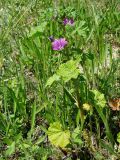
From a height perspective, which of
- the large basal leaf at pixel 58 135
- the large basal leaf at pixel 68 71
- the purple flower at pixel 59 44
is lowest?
the large basal leaf at pixel 58 135

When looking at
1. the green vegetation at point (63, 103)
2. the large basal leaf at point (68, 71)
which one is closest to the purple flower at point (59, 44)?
the green vegetation at point (63, 103)

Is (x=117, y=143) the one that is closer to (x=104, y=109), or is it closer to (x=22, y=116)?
(x=104, y=109)

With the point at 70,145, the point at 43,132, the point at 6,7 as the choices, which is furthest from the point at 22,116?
the point at 6,7

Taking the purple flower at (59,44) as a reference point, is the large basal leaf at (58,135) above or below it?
below

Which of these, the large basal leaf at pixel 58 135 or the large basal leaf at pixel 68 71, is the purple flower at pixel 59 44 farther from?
the large basal leaf at pixel 58 135

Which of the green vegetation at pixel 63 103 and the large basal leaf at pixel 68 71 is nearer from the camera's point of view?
the large basal leaf at pixel 68 71

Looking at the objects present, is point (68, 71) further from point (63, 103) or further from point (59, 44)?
point (63, 103)

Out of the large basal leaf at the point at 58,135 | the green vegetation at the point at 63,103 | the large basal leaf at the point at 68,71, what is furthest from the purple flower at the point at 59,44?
the large basal leaf at the point at 58,135

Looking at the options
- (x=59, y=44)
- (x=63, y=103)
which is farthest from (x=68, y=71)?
(x=63, y=103)

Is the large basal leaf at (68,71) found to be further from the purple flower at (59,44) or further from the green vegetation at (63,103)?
the purple flower at (59,44)
